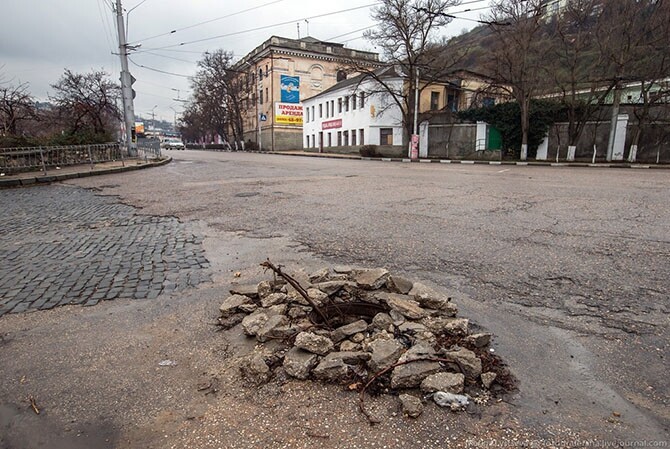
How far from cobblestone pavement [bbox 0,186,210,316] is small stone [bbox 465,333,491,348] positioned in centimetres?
294

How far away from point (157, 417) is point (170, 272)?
2601 millimetres

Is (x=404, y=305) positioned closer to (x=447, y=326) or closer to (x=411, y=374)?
(x=447, y=326)

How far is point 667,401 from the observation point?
7.35 ft

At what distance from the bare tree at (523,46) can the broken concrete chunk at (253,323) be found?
28826 mm

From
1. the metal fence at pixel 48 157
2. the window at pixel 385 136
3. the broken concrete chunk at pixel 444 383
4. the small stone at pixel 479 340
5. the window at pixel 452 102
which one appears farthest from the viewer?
the window at pixel 452 102

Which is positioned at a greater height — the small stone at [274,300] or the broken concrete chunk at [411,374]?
the small stone at [274,300]

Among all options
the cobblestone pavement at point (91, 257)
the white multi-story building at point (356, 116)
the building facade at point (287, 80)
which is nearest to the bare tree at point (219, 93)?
the building facade at point (287, 80)

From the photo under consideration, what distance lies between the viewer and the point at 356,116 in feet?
138

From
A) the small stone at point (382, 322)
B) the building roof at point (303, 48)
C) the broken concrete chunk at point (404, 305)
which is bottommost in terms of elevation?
the small stone at point (382, 322)

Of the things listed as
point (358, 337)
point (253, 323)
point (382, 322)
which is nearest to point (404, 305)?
point (382, 322)

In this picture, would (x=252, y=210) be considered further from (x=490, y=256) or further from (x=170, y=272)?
(x=490, y=256)

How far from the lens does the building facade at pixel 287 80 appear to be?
2228 inches

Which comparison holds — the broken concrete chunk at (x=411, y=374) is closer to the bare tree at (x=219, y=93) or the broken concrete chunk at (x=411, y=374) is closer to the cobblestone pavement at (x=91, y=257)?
the cobblestone pavement at (x=91, y=257)

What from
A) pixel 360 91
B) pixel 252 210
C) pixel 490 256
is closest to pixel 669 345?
pixel 490 256
